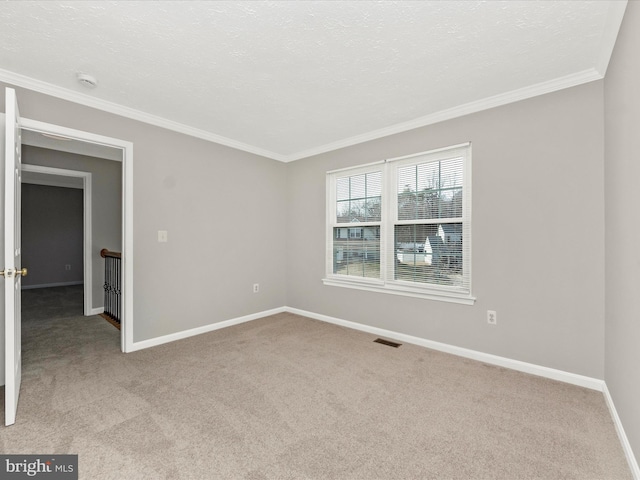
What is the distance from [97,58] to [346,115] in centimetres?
212

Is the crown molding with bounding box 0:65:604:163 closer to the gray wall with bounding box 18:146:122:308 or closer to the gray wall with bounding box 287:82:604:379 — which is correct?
the gray wall with bounding box 287:82:604:379

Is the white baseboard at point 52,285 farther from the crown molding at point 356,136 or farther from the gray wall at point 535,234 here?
the gray wall at point 535,234

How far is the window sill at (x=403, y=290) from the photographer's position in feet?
9.62

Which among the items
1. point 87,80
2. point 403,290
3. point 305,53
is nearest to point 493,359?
point 403,290

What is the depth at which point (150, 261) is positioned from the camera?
3.21m

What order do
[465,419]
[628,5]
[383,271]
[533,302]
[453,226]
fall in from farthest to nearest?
1. [383,271]
2. [453,226]
3. [533,302]
4. [465,419]
5. [628,5]

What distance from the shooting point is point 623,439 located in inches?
65.4

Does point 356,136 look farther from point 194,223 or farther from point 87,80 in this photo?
point 87,80

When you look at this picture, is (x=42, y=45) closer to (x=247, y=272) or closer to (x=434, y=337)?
(x=247, y=272)

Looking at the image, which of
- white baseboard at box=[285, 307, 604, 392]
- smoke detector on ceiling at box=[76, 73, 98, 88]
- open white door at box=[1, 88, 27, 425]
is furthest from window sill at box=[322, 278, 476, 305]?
smoke detector on ceiling at box=[76, 73, 98, 88]

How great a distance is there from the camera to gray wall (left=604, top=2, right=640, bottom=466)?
Answer: 150 cm

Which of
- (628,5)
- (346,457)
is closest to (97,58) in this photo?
(346,457)

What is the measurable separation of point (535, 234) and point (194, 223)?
3.50 meters

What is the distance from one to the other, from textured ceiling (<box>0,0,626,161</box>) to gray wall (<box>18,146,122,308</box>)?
2.29 metres
